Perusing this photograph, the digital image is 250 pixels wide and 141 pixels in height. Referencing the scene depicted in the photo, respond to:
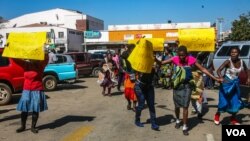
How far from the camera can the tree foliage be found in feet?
147

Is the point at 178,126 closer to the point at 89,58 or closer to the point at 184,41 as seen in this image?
the point at 184,41

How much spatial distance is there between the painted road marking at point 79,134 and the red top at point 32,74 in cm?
120

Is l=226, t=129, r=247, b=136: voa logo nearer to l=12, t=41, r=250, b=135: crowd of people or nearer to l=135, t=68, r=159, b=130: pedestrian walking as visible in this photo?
l=12, t=41, r=250, b=135: crowd of people

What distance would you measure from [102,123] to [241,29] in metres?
→ 38.2

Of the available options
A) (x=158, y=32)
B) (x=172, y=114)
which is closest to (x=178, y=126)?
(x=172, y=114)

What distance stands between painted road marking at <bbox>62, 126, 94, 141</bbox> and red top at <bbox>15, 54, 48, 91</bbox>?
47.2 inches

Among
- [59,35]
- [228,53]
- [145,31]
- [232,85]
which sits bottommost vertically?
[232,85]

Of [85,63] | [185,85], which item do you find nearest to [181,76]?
[185,85]

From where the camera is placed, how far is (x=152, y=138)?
26.7 ft

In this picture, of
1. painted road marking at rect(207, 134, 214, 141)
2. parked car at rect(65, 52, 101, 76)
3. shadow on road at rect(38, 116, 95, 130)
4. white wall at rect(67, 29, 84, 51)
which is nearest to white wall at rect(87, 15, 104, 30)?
white wall at rect(67, 29, 84, 51)

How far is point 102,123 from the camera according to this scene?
32.2 feet

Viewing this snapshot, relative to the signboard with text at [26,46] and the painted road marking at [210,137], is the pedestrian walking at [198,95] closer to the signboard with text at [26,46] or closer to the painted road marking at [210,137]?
the painted road marking at [210,137]

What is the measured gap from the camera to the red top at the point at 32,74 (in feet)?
28.4

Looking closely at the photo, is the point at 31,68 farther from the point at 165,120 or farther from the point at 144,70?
the point at 165,120
